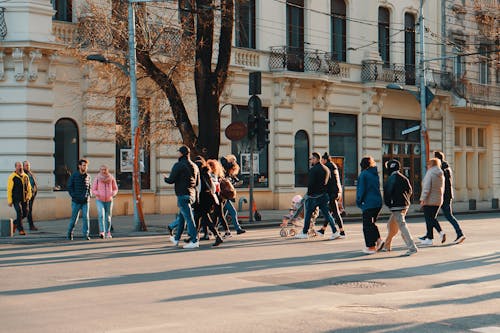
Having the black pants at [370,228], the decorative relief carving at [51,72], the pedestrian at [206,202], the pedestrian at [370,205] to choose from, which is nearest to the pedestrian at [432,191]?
the pedestrian at [370,205]

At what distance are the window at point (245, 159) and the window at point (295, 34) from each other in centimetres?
226

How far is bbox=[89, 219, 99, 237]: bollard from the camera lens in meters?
20.0

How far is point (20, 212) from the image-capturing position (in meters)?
20.0

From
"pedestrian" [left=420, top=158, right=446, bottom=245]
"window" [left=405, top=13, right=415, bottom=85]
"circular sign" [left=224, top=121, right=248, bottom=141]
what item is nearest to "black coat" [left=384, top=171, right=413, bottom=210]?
"pedestrian" [left=420, top=158, right=446, bottom=245]

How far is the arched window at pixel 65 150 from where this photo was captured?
25.5 meters

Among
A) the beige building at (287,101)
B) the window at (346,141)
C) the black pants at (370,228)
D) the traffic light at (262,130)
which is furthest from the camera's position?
the window at (346,141)

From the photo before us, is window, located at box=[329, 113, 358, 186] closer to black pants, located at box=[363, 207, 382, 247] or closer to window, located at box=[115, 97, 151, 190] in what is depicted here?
window, located at box=[115, 97, 151, 190]

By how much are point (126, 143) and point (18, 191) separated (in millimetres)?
7279

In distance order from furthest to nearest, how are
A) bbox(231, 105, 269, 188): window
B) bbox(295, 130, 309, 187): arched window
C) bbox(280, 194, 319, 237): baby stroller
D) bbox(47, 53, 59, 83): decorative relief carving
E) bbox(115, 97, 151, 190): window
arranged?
1. bbox(295, 130, 309, 187): arched window
2. bbox(231, 105, 269, 188): window
3. bbox(115, 97, 151, 190): window
4. bbox(47, 53, 59, 83): decorative relief carving
5. bbox(280, 194, 319, 237): baby stroller

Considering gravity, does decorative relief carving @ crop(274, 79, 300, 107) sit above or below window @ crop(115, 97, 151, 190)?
above

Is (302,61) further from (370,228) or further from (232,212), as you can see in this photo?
(370,228)

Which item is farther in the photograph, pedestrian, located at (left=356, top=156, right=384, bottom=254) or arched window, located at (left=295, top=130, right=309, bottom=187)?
arched window, located at (left=295, top=130, right=309, bottom=187)

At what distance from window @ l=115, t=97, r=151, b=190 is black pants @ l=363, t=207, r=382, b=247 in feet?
35.2

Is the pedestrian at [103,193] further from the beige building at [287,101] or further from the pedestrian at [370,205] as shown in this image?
the pedestrian at [370,205]
